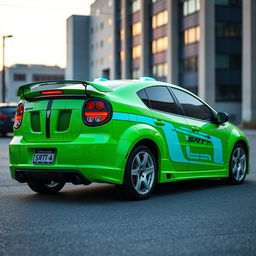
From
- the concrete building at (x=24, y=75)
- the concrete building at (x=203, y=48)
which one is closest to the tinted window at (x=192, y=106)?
the concrete building at (x=203, y=48)

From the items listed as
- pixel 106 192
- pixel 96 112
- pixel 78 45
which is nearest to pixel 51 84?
pixel 96 112

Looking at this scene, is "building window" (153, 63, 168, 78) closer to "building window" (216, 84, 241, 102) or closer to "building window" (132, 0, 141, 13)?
"building window" (132, 0, 141, 13)

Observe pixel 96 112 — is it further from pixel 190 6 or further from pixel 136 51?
pixel 136 51

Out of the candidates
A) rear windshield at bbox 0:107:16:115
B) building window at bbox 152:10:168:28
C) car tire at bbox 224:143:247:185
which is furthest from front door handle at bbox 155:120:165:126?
building window at bbox 152:10:168:28

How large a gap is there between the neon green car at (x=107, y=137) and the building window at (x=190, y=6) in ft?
154

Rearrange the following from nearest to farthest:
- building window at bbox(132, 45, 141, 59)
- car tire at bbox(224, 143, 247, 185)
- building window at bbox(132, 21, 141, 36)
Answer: car tire at bbox(224, 143, 247, 185), building window at bbox(132, 21, 141, 36), building window at bbox(132, 45, 141, 59)

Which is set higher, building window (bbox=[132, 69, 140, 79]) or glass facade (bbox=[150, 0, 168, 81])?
glass facade (bbox=[150, 0, 168, 81])

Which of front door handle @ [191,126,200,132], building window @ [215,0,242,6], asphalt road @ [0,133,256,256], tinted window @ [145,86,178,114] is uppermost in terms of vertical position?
building window @ [215,0,242,6]

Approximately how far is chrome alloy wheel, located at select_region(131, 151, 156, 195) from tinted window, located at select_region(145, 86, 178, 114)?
0.76m

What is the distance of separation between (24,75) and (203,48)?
3335 inches

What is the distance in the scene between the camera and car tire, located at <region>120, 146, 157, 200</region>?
710 centimetres

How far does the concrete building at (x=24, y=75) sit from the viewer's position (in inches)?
5017

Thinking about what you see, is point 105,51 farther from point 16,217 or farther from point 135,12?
point 16,217

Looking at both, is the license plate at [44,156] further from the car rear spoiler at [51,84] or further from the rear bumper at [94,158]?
the car rear spoiler at [51,84]
